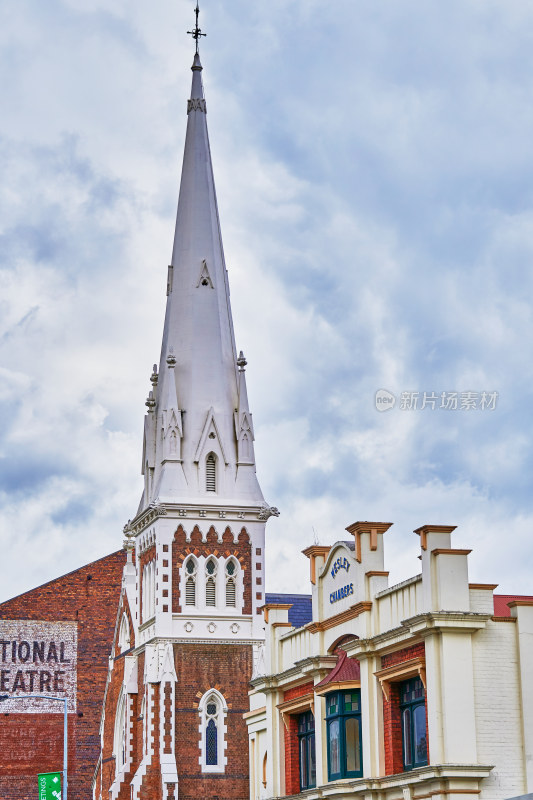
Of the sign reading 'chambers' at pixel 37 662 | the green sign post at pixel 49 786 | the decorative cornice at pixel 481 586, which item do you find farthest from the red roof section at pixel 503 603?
the sign reading 'chambers' at pixel 37 662

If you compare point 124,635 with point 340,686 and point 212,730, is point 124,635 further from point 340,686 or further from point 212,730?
point 340,686

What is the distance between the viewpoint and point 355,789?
127 feet

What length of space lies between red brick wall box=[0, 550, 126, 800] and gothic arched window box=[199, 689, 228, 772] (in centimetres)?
1345

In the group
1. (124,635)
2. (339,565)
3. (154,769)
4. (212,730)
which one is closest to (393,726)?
(339,565)

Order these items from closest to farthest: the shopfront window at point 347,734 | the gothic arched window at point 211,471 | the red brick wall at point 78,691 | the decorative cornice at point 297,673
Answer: the shopfront window at point 347,734 → the decorative cornice at point 297,673 → the gothic arched window at point 211,471 → the red brick wall at point 78,691

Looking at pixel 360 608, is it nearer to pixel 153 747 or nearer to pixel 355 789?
pixel 355 789

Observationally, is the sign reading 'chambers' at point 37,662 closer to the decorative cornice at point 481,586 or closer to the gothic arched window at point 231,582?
the gothic arched window at point 231,582

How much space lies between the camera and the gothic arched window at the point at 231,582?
6350cm

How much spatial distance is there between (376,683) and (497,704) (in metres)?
4.51

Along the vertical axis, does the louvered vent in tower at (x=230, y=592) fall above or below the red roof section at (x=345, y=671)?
above

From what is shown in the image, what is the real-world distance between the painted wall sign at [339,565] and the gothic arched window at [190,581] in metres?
20.8

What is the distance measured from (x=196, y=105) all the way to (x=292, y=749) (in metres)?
35.7

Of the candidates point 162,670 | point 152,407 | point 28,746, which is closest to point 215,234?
point 152,407

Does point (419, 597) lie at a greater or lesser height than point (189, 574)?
lesser
